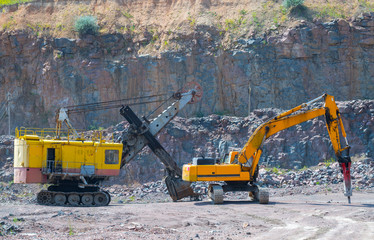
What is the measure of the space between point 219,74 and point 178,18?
7.07m

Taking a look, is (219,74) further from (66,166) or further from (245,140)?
(66,166)

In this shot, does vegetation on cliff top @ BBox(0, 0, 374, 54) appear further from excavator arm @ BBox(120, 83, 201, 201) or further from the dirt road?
the dirt road

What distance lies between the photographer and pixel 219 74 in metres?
39.1

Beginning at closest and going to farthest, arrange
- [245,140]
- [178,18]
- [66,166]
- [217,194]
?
[217,194] < [66,166] < [245,140] < [178,18]

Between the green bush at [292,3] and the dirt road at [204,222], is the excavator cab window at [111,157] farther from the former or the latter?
the green bush at [292,3]

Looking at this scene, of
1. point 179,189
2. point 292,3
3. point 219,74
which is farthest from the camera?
point 292,3

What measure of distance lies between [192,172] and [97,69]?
21304 millimetres

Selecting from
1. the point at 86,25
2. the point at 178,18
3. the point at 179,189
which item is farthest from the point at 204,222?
the point at 178,18

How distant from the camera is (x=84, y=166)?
2080 centimetres

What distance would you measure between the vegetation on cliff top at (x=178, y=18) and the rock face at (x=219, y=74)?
1257 mm

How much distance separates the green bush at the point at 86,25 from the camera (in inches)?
1597

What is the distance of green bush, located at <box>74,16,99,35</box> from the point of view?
40.6 metres

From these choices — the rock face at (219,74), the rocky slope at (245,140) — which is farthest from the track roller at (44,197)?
the rock face at (219,74)

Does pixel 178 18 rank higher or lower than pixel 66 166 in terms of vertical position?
higher
